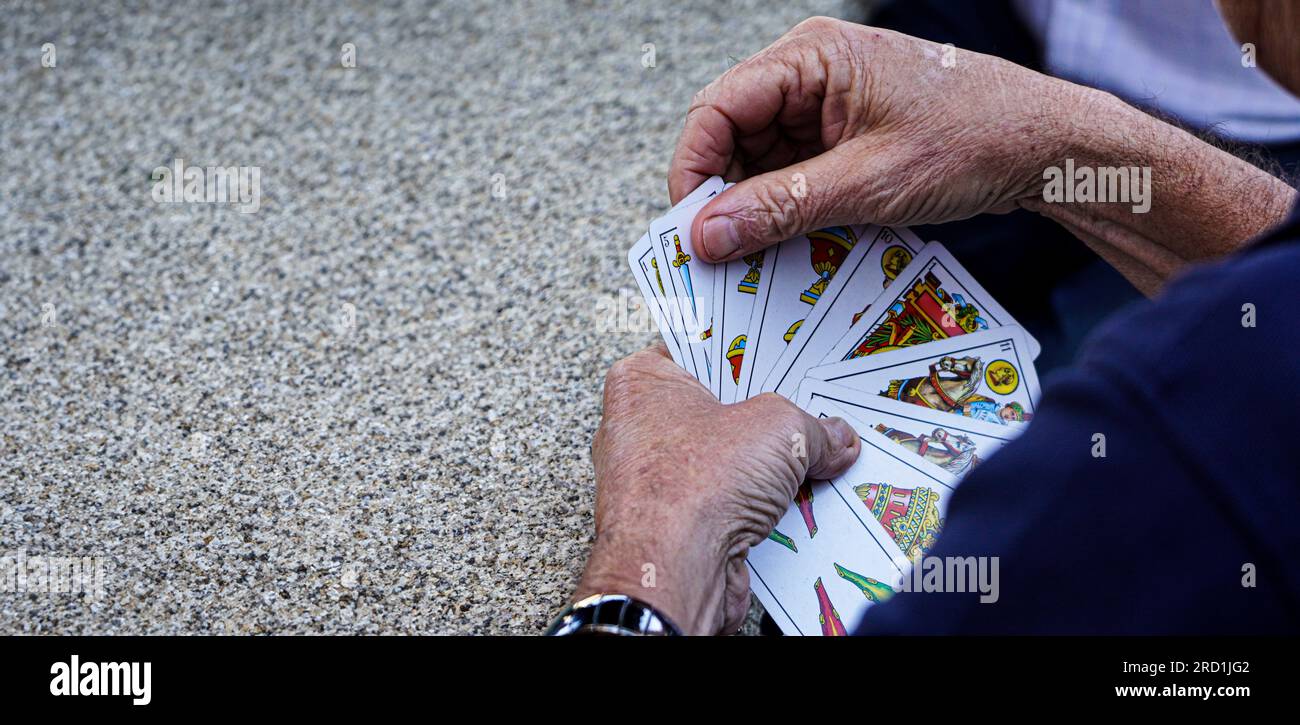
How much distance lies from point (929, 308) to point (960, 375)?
0.27ft

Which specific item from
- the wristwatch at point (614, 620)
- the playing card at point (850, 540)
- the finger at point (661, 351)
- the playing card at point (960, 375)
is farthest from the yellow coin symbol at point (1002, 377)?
the wristwatch at point (614, 620)

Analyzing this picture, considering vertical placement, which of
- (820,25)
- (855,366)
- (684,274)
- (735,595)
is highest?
(820,25)

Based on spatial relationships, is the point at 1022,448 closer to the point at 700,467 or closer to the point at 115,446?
the point at 700,467

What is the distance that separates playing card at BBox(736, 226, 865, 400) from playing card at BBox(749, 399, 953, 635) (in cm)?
13

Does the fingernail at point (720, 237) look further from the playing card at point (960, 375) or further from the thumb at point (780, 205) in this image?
the playing card at point (960, 375)

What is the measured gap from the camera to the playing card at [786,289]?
0.96m

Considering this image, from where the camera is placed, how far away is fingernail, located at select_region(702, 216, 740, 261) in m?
0.91

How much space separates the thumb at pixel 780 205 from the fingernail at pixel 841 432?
19cm

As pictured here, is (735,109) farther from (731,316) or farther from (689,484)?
(689,484)

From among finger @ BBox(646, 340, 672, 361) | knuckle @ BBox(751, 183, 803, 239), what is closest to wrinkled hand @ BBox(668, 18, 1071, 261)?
knuckle @ BBox(751, 183, 803, 239)

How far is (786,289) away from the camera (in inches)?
38.7

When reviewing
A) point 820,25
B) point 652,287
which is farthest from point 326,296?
point 820,25
